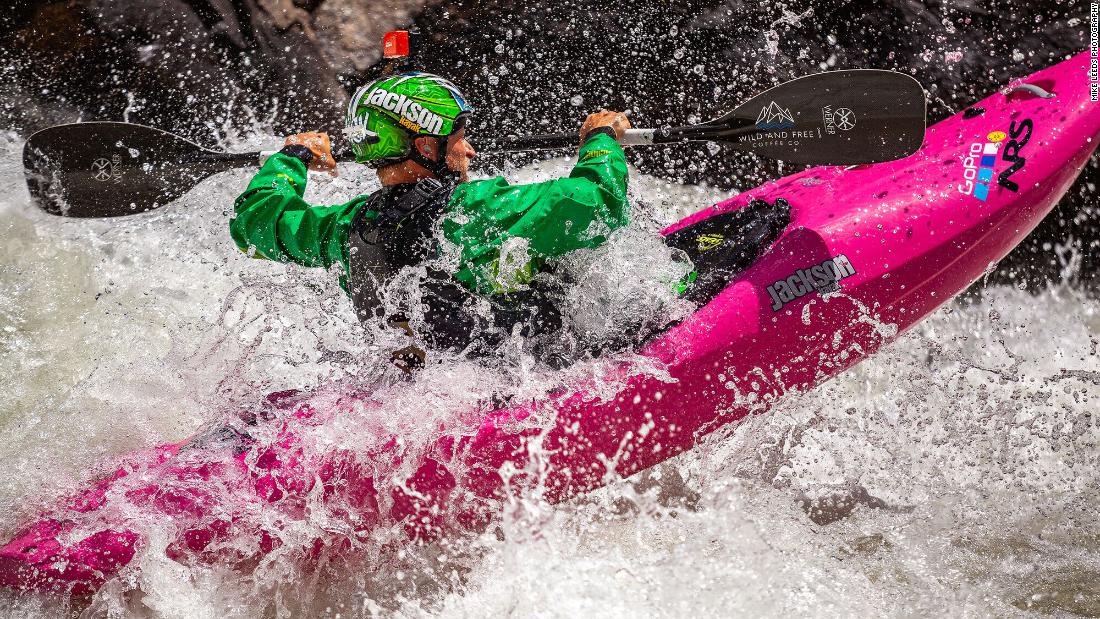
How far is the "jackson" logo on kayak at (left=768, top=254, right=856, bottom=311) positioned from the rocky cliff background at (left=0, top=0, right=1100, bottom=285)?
222cm

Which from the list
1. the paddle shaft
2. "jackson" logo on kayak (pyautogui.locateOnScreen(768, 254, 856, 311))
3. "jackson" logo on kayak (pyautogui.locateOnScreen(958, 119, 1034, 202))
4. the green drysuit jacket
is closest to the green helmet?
the green drysuit jacket

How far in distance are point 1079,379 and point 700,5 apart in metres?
2.77

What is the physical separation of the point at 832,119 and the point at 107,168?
10.1ft

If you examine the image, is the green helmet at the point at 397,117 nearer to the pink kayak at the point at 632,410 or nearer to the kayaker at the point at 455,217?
the kayaker at the point at 455,217

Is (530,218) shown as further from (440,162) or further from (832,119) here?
(832,119)

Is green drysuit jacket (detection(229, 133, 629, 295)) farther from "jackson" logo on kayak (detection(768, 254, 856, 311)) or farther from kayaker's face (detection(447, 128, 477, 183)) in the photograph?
"jackson" logo on kayak (detection(768, 254, 856, 311))

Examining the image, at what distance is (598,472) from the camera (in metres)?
2.84

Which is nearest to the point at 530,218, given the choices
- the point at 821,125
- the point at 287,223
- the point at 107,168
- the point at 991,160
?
the point at 287,223

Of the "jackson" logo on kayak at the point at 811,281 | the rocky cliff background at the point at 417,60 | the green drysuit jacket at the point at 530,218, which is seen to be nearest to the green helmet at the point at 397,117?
the green drysuit jacket at the point at 530,218

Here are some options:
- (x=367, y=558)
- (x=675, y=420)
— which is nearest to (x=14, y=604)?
(x=367, y=558)

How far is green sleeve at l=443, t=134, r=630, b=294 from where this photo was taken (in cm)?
243

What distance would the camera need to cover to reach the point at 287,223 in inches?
111

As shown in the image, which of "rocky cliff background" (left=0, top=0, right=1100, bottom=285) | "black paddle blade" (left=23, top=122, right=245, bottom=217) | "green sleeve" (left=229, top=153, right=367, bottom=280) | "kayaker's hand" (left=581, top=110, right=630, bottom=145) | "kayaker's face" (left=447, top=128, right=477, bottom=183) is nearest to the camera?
"kayaker's face" (left=447, top=128, right=477, bottom=183)

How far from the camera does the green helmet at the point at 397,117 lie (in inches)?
98.1
